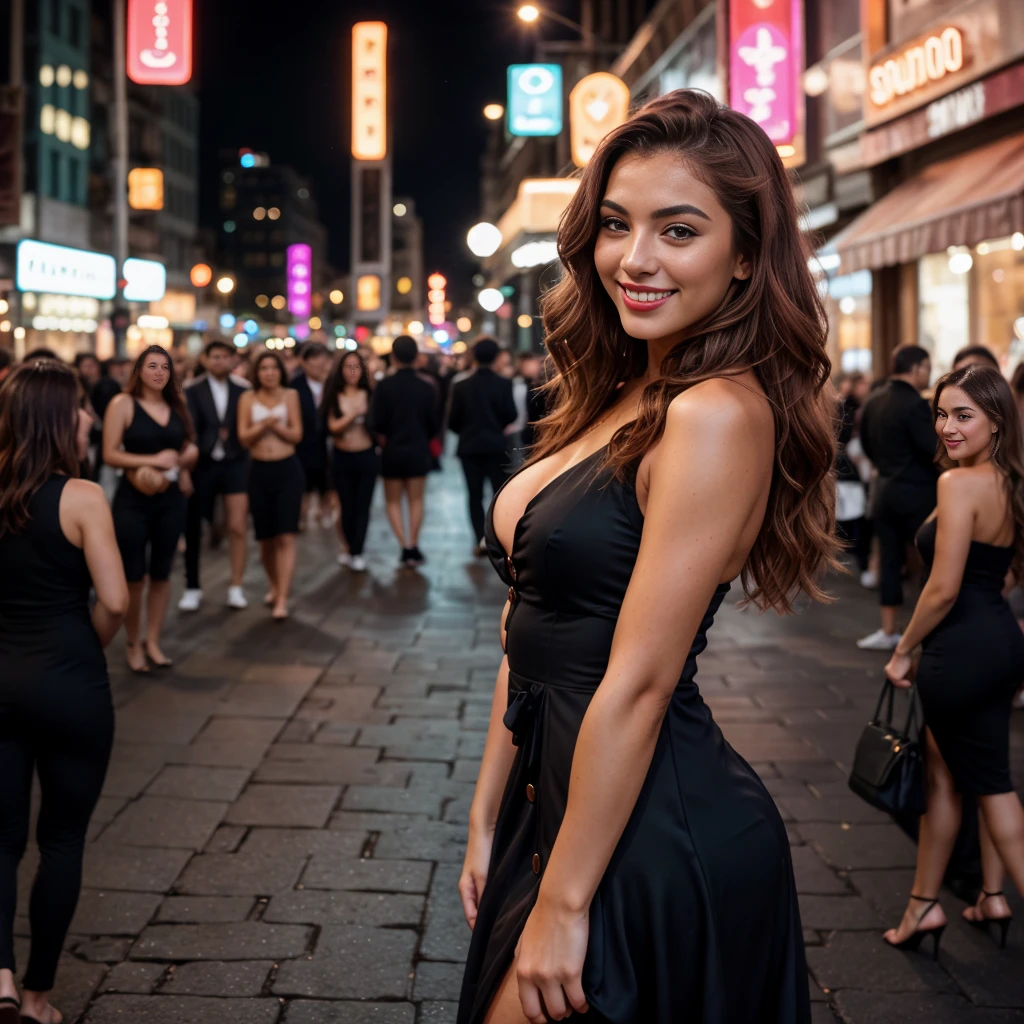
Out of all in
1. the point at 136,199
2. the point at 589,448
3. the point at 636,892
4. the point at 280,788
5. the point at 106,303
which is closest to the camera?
the point at 636,892

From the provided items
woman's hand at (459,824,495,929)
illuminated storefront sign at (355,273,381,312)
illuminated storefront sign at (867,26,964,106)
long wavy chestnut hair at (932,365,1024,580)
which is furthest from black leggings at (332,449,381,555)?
illuminated storefront sign at (355,273,381,312)

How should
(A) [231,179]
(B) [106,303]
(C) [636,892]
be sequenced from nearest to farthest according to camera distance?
(C) [636,892] < (B) [106,303] < (A) [231,179]

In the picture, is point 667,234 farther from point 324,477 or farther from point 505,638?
point 324,477

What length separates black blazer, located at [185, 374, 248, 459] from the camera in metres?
9.91

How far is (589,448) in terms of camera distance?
78.4 inches

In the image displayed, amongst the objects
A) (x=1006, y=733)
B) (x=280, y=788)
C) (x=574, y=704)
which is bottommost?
(x=280, y=788)

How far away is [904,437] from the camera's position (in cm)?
834

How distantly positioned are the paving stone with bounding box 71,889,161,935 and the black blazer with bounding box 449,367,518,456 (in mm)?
→ 8603

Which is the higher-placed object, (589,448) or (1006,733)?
(589,448)

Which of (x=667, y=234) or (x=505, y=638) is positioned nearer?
(x=667, y=234)

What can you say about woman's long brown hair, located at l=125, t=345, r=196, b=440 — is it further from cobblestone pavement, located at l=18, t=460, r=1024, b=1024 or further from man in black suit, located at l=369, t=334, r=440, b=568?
man in black suit, located at l=369, t=334, r=440, b=568

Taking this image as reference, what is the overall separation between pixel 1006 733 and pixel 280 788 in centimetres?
297

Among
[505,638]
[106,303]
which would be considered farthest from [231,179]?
[505,638]

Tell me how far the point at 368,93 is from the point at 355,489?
37.5m
